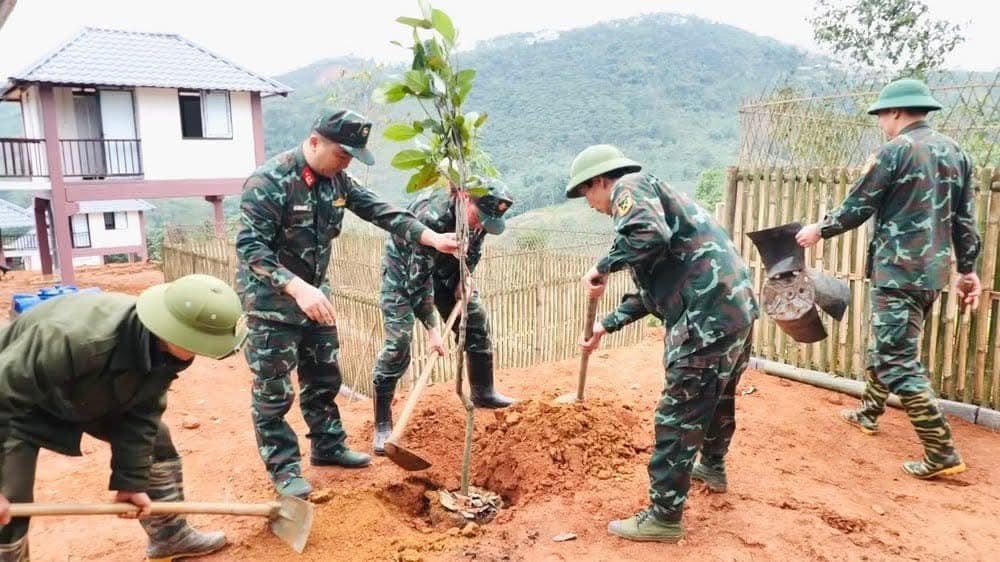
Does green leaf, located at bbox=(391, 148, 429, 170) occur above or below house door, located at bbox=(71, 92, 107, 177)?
below

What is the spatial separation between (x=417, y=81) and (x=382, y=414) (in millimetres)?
2192

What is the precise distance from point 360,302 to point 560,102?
157 feet

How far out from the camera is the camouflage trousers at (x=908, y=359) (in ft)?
11.9

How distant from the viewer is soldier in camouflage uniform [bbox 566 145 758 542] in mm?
2844

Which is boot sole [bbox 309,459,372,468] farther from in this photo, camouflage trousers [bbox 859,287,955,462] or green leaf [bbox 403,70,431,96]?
camouflage trousers [bbox 859,287,955,462]

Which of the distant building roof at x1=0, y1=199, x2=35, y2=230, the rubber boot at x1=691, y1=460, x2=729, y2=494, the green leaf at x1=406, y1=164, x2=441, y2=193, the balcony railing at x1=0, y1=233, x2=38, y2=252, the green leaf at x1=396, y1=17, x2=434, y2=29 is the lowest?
the balcony railing at x1=0, y1=233, x2=38, y2=252

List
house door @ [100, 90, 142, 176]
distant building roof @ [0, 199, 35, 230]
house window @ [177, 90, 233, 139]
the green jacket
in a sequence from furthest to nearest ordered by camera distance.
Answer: distant building roof @ [0, 199, 35, 230] → house window @ [177, 90, 233, 139] → house door @ [100, 90, 142, 176] → the green jacket

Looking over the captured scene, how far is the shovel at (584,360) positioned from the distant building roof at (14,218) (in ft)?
107

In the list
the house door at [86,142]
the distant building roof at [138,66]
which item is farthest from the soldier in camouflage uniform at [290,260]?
the house door at [86,142]

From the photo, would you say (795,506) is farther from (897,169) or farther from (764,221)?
(764,221)

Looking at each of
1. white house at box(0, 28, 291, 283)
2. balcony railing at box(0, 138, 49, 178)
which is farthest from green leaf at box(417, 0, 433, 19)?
balcony railing at box(0, 138, 49, 178)

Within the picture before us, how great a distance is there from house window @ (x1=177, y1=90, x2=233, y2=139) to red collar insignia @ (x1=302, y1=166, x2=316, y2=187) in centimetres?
1524

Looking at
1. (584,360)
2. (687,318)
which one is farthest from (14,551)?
(584,360)

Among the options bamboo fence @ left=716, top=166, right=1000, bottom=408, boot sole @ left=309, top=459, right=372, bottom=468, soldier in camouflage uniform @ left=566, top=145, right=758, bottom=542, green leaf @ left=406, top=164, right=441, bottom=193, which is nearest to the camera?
soldier in camouflage uniform @ left=566, top=145, right=758, bottom=542
